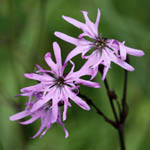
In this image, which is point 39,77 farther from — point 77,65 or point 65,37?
point 77,65

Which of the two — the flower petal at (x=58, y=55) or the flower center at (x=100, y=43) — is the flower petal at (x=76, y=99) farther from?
the flower center at (x=100, y=43)

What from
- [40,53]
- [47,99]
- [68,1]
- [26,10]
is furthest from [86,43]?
[68,1]

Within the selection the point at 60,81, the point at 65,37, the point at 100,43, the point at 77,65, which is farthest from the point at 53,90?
the point at 77,65

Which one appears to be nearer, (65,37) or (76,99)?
(76,99)

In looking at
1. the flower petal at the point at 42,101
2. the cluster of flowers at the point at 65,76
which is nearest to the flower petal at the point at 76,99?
the cluster of flowers at the point at 65,76

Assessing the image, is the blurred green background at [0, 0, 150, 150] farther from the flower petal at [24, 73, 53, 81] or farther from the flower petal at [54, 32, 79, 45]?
the flower petal at [54, 32, 79, 45]
